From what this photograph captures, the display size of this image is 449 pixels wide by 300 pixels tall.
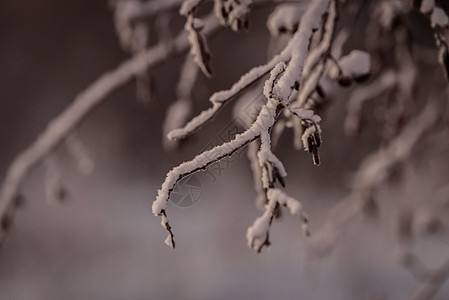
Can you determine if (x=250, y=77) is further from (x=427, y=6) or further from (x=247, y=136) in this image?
(x=427, y=6)

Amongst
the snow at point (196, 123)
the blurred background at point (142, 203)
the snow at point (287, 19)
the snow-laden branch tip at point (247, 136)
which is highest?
the blurred background at point (142, 203)

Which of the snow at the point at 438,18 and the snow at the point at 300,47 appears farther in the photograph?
the snow at the point at 438,18

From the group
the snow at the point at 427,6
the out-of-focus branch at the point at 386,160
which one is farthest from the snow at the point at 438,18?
the out-of-focus branch at the point at 386,160

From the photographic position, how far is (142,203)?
430 inches

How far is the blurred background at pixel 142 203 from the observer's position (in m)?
7.68

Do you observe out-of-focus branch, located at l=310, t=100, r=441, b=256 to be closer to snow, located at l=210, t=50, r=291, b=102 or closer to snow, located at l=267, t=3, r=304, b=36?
snow, located at l=267, t=3, r=304, b=36

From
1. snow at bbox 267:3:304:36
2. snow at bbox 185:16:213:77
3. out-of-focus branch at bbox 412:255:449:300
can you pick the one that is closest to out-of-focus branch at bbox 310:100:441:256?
out-of-focus branch at bbox 412:255:449:300

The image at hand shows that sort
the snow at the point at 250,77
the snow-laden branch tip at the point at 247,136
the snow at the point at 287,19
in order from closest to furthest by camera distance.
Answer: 1. the snow-laden branch tip at the point at 247,136
2. the snow at the point at 250,77
3. the snow at the point at 287,19

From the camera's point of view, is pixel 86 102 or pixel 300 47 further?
pixel 86 102

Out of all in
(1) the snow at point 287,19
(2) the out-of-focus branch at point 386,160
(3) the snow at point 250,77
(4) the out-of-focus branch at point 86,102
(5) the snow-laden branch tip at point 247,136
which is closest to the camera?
(5) the snow-laden branch tip at point 247,136

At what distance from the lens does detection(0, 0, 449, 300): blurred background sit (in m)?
7.68

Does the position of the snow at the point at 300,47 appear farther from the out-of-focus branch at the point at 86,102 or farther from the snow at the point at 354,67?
the out-of-focus branch at the point at 86,102

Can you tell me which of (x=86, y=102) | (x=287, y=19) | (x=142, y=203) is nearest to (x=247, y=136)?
(x=287, y=19)

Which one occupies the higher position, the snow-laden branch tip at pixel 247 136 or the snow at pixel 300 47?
the snow at pixel 300 47
